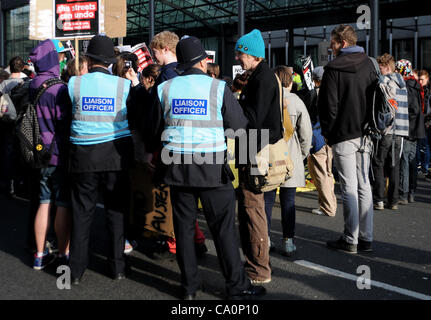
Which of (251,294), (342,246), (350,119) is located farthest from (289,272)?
(350,119)

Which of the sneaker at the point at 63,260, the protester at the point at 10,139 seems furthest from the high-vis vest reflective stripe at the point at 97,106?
the protester at the point at 10,139

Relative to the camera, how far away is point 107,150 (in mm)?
4508

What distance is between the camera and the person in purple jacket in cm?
482

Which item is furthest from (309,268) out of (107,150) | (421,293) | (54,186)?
(54,186)

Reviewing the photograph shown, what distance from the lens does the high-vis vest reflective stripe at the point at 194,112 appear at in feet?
12.9

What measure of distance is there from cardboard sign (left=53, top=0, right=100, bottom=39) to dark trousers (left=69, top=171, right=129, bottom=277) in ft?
Result: 14.5

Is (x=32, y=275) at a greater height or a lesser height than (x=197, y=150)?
lesser

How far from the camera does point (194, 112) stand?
394 centimetres

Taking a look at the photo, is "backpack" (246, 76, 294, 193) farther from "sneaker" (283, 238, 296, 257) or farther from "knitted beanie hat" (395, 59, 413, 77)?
"knitted beanie hat" (395, 59, 413, 77)

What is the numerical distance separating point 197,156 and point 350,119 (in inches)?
81.2

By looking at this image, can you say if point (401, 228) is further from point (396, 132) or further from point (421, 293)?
point (421, 293)

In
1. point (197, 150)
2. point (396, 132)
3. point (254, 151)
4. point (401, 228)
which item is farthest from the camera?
point (396, 132)

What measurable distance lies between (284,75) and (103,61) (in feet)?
6.10

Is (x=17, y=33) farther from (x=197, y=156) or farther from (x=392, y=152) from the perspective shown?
(x=197, y=156)
